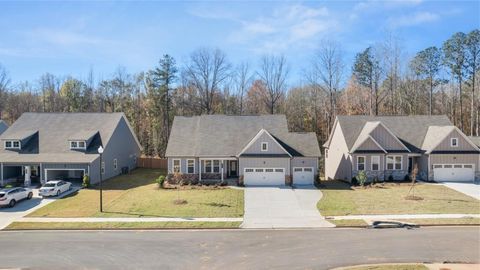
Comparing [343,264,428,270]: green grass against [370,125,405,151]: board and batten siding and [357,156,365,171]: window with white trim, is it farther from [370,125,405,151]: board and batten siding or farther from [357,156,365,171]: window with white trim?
[370,125,405,151]: board and batten siding

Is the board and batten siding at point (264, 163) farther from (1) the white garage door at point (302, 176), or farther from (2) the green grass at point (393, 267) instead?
(2) the green grass at point (393, 267)

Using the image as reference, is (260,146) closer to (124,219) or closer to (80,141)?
(124,219)

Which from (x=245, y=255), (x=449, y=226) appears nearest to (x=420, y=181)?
(x=449, y=226)

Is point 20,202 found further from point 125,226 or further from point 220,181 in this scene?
point 220,181

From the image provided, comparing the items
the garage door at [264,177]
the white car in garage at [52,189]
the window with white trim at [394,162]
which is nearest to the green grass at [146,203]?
the white car in garage at [52,189]

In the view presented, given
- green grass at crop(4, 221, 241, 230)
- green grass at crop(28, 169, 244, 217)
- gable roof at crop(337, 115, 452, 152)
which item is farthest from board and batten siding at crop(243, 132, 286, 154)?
green grass at crop(4, 221, 241, 230)

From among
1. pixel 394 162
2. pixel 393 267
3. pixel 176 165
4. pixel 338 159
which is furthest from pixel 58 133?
pixel 393 267

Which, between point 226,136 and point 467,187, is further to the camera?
point 226,136
